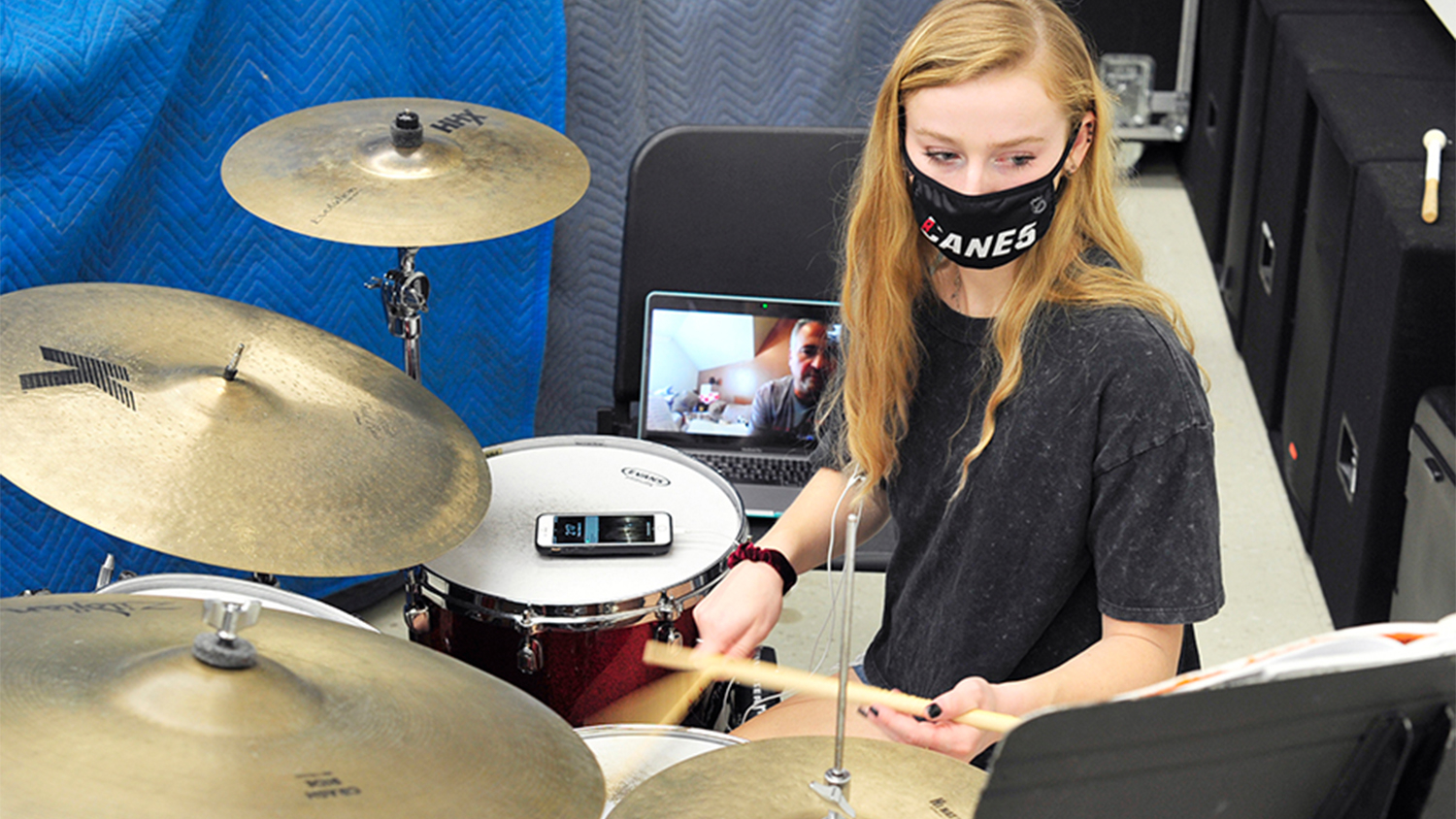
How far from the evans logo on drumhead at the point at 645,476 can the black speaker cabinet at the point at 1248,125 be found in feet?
5.85

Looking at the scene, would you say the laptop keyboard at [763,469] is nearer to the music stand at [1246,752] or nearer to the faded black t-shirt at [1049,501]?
the faded black t-shirt at [1049,501]

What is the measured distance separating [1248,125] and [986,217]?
83.1 inches

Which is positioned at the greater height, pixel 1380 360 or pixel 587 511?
pixel 1380 360

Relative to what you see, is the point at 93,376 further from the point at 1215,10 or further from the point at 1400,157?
the point at 1215,10

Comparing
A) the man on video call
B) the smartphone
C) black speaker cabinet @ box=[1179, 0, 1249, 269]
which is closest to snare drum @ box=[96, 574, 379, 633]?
the smartphone

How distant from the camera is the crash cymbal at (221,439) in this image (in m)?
1.10

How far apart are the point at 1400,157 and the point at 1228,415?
92cm

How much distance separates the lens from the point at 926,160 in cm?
125

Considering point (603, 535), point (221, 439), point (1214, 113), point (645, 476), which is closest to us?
point (221, 439)

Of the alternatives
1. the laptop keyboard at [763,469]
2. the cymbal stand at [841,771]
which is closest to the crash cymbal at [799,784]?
the cymbal stand at [841,771]

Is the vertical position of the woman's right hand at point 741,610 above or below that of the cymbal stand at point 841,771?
below

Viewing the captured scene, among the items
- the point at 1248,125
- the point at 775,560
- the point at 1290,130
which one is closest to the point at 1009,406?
the point at 775,560

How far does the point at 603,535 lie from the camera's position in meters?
1.57

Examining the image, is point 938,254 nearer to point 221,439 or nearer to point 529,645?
point 529,645
